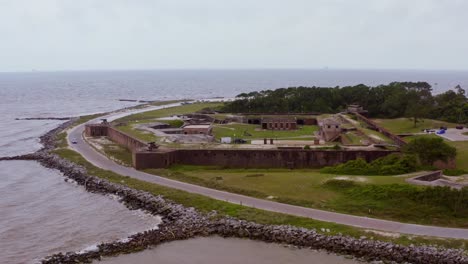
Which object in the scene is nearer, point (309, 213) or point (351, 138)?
point (309, 213)

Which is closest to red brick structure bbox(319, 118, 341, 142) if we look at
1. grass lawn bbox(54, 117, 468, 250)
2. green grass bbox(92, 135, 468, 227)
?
green grass bbox(92, 135, 468, 227)

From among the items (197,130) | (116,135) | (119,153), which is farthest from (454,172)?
(116,135)

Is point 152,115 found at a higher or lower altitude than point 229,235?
higher

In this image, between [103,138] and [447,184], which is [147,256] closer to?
[447,184]

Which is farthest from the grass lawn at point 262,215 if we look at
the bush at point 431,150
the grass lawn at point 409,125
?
the grass lawn at point 409,125

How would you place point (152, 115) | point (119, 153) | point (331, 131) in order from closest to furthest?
point (119, 153) < point (331, 131) < point (152, 115)

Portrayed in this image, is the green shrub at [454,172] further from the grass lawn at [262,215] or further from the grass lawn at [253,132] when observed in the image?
the grass lawn at [253,132]

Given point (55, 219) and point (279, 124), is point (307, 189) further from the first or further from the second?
point (279, 124)
